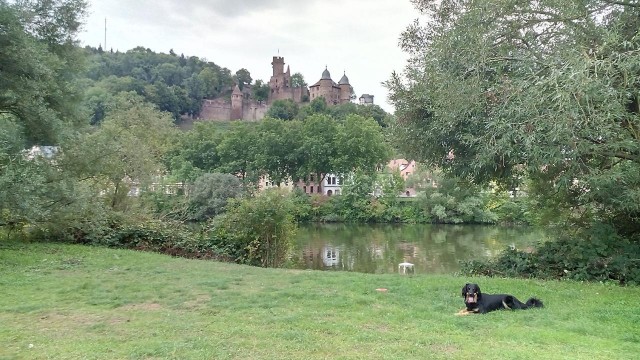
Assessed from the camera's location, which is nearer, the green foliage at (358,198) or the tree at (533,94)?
the tree at (533,94)

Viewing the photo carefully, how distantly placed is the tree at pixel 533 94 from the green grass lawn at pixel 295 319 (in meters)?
2.29

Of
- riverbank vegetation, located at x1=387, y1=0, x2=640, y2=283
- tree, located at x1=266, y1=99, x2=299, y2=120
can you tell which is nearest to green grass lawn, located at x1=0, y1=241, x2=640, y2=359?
riverbank vegetation, located at x1=387, y1=0, x2=640, y2=283

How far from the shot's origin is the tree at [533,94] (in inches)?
248

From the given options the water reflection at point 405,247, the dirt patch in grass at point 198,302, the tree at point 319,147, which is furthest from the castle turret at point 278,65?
the dirt patch in grass at point 198,302

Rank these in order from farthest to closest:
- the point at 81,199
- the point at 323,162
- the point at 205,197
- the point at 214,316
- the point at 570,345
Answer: the point at 323,162 → the point at 205,197 → the point at 81,199 → the point at 214,316 → the point at 570,345

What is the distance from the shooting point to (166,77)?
110688 millimetres

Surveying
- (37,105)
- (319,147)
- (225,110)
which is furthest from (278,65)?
(37,105)

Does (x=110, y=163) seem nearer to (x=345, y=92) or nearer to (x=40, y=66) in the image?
(x=40, y=66)

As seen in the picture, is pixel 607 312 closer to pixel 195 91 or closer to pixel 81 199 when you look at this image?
pixel 81 199

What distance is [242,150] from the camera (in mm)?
54188

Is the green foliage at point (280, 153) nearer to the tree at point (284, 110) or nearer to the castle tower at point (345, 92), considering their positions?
the tree at point (284, 110)

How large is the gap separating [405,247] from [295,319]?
20.5 metres

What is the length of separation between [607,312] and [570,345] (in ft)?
6.73

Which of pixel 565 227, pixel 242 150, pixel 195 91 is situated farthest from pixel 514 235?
pixel 195 91
